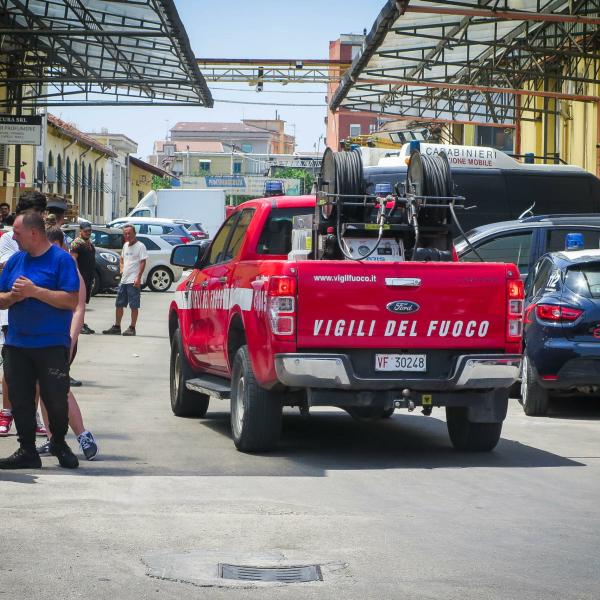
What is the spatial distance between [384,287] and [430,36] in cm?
1971

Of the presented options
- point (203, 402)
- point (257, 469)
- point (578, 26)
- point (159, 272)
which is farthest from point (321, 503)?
point (159, 272)

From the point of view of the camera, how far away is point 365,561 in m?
6.96

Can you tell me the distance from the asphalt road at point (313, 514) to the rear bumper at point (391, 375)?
0.60 m

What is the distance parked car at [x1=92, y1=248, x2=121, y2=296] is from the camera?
34188mm

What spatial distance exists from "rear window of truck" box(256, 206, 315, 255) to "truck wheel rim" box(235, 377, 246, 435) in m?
1.35

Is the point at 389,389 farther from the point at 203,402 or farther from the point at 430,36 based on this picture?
the point at 430,36

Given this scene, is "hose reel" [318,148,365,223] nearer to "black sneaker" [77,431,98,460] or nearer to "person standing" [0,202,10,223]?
"black sneaker" [77,431,98,460]

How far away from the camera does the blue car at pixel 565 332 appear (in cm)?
1373

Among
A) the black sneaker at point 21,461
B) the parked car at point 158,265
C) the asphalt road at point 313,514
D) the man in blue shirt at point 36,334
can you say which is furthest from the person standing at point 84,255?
the parked car at point 158,265

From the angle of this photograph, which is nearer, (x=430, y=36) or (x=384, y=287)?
(x=384, y=287)

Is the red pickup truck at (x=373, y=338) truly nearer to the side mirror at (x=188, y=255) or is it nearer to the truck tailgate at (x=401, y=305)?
the truck tailgate at (x=401, y=305)

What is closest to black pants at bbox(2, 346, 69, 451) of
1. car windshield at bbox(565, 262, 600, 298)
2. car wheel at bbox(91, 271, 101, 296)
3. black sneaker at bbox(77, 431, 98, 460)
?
black sneaker at bbox(77, 431, 98, 460)

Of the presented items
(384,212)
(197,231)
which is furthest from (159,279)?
(384,212)

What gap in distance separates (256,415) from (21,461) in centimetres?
181
